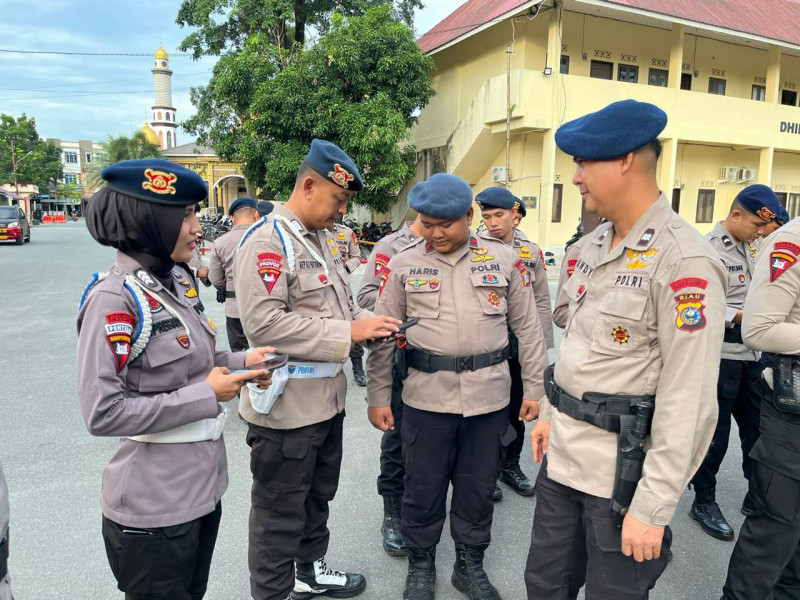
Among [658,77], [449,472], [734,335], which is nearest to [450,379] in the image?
[449,472]

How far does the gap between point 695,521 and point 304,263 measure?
8.81 ft

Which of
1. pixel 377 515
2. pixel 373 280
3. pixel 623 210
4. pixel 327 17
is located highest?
pixel 327 17

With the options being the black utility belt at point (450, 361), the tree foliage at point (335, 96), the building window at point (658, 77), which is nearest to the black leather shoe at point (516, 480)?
the black utility belt at point (450, 361)

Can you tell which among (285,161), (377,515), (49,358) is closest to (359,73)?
(285,161)

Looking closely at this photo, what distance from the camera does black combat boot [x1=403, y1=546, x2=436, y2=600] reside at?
2.44 m

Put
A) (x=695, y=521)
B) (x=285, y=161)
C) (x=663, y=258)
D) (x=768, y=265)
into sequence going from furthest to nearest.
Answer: (x=285, y=161)
(x=695, y=521)
(x=768, y=265)
(x=663, y=258)

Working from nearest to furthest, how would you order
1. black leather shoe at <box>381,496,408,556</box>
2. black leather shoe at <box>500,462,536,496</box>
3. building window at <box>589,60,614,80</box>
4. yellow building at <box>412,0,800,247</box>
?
black leather shoe at <box>381,496,408,556</box> → black leather shoe at <box>500,462,536,496</box> → yellow building at <box>412,0,800,247</box> → building window at <box>589,60,614,80</box>

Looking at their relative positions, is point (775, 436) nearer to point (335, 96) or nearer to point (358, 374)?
point (358, 374)

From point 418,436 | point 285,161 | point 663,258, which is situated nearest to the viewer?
point 663,258

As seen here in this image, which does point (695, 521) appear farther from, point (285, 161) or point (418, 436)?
point (285, 161)

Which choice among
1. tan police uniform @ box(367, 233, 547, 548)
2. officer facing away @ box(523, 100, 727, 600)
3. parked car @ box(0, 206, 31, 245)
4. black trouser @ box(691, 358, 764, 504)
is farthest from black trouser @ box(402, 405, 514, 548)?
parked car @ box(0, 206, 31, 245)

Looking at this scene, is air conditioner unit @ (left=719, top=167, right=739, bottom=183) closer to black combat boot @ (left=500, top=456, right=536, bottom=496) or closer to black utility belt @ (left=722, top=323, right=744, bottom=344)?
black utility belt @ (left=722, top=323, right=744, bottom=344)

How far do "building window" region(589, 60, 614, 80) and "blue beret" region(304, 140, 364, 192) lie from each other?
625 inches

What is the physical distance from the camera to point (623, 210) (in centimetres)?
170
